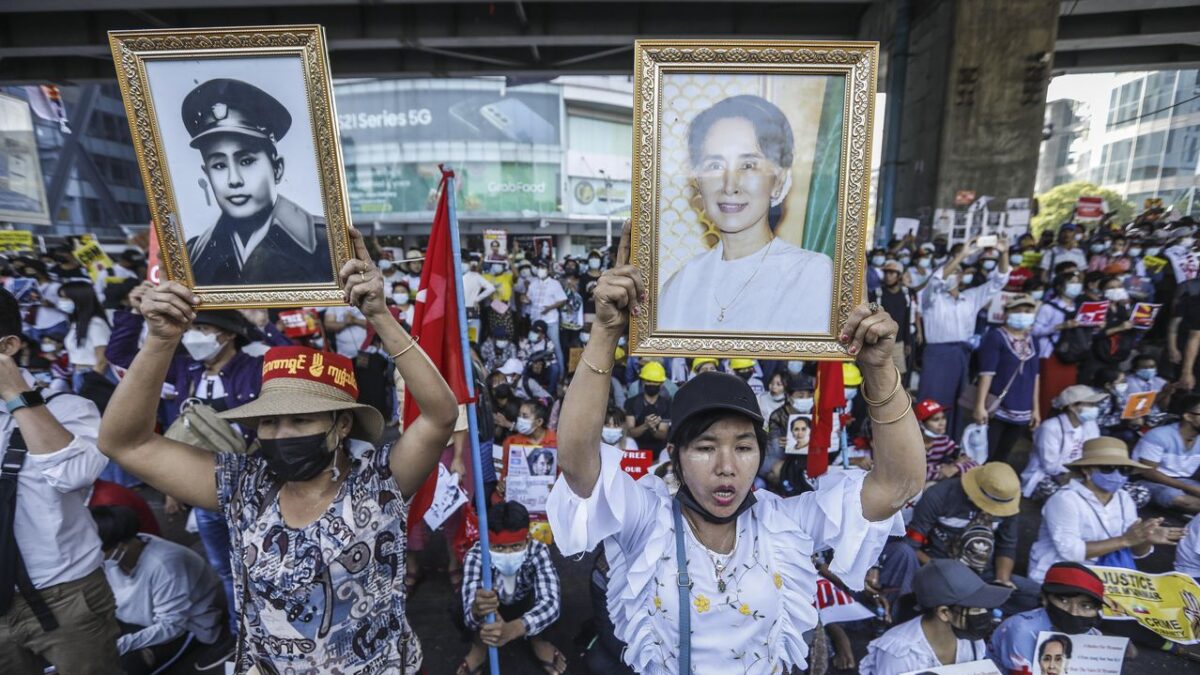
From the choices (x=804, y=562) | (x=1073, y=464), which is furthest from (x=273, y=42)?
(x=1073, y=464)

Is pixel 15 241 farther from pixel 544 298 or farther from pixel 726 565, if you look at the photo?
pixel 726 565

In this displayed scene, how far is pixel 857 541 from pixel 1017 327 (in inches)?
218

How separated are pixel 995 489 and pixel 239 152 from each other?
187 inches

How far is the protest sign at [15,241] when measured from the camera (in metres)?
9.32

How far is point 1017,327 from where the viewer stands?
18.6 ft

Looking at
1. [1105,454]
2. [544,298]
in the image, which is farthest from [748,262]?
[544,298]

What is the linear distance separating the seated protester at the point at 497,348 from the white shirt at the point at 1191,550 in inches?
291

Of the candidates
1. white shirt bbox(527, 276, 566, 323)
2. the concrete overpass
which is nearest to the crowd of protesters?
white shirt bbox(527, 276, 566, 323)

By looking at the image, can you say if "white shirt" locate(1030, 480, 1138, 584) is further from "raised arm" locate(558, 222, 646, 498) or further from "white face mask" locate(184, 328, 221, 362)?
"white face mask" locate(184, 328, 221, 362)

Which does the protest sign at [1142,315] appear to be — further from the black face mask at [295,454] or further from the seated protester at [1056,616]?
the black face mask at [295,454]

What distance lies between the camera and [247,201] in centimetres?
183

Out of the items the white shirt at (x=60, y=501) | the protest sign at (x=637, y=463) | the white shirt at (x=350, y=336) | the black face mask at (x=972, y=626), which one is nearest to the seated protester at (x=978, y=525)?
the black face mask at (x=972, y=626)

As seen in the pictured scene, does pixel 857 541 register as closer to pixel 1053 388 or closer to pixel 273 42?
pixel 273 42

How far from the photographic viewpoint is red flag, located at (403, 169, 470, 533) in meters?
2.60
